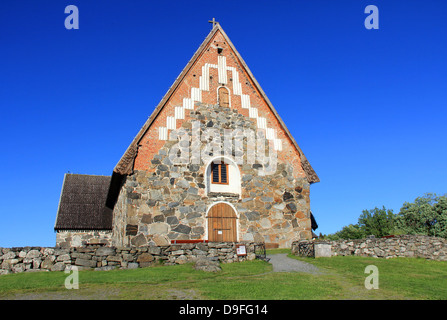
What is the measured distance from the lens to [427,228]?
30875mm

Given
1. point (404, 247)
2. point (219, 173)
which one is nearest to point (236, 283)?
point (219, 173)

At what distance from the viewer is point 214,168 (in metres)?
19.5

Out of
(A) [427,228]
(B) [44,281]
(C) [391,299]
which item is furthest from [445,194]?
(B) [44,281]

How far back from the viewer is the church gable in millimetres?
18625

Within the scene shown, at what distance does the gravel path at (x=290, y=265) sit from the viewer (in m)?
12.6

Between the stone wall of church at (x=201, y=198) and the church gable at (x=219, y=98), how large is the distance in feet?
1.45

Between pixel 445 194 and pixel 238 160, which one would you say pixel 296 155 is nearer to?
pixel 238 160

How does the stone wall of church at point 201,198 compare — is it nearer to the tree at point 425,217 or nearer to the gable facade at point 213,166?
the gable facade at point 213,166

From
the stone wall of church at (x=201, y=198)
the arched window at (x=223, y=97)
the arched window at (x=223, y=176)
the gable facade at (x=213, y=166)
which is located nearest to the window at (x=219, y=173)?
the arched window at (x=223, y=176)

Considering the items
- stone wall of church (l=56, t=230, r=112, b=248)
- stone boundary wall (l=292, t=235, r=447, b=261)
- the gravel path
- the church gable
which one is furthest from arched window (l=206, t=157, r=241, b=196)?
stone wall of church (l=56, t=230, r=112, b=248)

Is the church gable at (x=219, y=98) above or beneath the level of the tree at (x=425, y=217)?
above

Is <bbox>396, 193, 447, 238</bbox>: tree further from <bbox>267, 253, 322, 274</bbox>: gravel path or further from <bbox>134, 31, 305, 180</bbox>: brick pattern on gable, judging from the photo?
<bbox>267, 253, 322, 274</bbox>: gravel path

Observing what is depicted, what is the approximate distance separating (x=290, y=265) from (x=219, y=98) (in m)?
10.1
